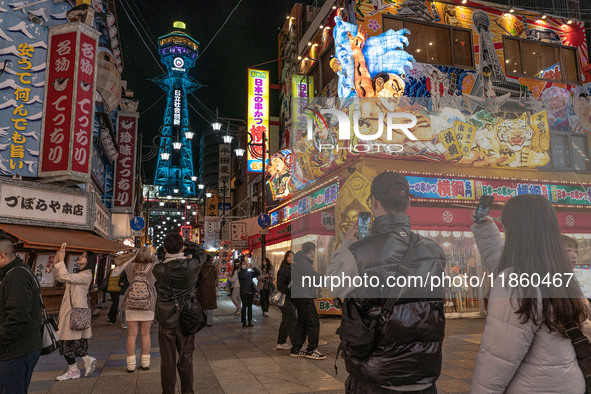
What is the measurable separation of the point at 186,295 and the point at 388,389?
351cm

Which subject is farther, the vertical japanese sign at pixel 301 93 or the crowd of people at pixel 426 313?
the vertical japanese sign at pixel 301 93

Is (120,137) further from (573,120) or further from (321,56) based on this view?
(573,120)

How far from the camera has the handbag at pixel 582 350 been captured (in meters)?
2.14

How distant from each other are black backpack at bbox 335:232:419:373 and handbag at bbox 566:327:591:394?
0.91m

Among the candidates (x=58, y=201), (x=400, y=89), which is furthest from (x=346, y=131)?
(x=58, y=201)

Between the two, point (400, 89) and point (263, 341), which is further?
point (400, 89)

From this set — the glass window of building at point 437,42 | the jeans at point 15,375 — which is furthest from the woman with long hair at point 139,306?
the glass window of building at point 437,42

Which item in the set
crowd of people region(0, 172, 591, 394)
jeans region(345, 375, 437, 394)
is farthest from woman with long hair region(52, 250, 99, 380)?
jeans region(345, 375, 437, 394)

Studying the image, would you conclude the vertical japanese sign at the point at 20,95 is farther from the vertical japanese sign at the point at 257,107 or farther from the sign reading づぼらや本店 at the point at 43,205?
the vertical japanese sign at the point at 257,107

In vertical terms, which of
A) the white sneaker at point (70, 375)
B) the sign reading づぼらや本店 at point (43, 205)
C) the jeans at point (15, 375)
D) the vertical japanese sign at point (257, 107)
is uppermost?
the vertical japanese sign at point (257, 107)

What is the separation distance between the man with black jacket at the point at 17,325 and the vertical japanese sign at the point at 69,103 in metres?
9.20

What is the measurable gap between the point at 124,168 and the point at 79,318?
1667cm

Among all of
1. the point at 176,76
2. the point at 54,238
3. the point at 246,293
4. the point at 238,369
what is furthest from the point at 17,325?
the point at 176,76

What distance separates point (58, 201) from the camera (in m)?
13.3
